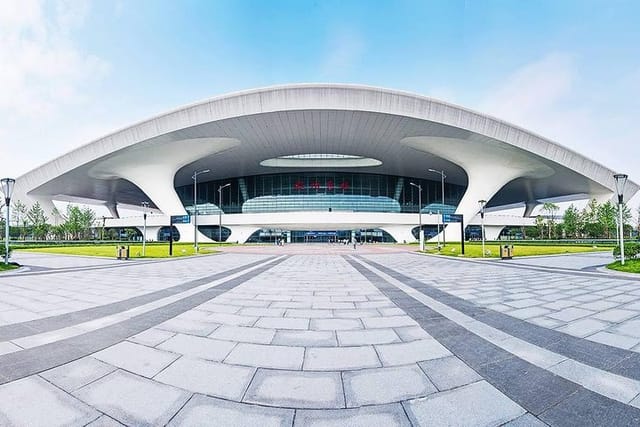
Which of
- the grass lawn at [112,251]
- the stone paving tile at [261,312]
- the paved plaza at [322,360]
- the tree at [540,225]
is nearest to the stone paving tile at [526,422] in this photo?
the paved plaza at [322,360]

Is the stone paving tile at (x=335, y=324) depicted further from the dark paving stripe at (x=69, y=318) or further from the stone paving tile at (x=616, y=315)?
the stone paving tile at (x=616, y=315)

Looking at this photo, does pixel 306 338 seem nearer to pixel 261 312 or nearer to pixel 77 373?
pixel 261 312

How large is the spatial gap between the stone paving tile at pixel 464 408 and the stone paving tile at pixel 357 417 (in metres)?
0.11

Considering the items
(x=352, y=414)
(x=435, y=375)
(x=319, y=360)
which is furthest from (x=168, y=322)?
(x=435, y=375)

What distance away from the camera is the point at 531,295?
7328mm

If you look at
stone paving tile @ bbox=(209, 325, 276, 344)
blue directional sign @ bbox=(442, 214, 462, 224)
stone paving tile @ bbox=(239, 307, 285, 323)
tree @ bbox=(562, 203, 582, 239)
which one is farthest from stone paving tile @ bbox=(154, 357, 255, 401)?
A: tree @ bbox=(562, 203, 582, 239)

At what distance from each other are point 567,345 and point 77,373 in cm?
597

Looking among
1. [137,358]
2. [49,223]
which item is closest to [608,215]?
[137,358]

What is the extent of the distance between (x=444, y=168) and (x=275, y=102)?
1248 inches

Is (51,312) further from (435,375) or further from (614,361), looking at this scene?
(614,361)

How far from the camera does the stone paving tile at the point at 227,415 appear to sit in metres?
2.40

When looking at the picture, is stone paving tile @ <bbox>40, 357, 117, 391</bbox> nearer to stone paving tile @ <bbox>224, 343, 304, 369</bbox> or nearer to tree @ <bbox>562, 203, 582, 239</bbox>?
stone paving tile @ <bbox>224, 343, 304, 369</bbox>

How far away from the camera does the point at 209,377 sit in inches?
124

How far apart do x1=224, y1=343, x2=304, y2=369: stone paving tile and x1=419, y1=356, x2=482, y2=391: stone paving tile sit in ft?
4.74
